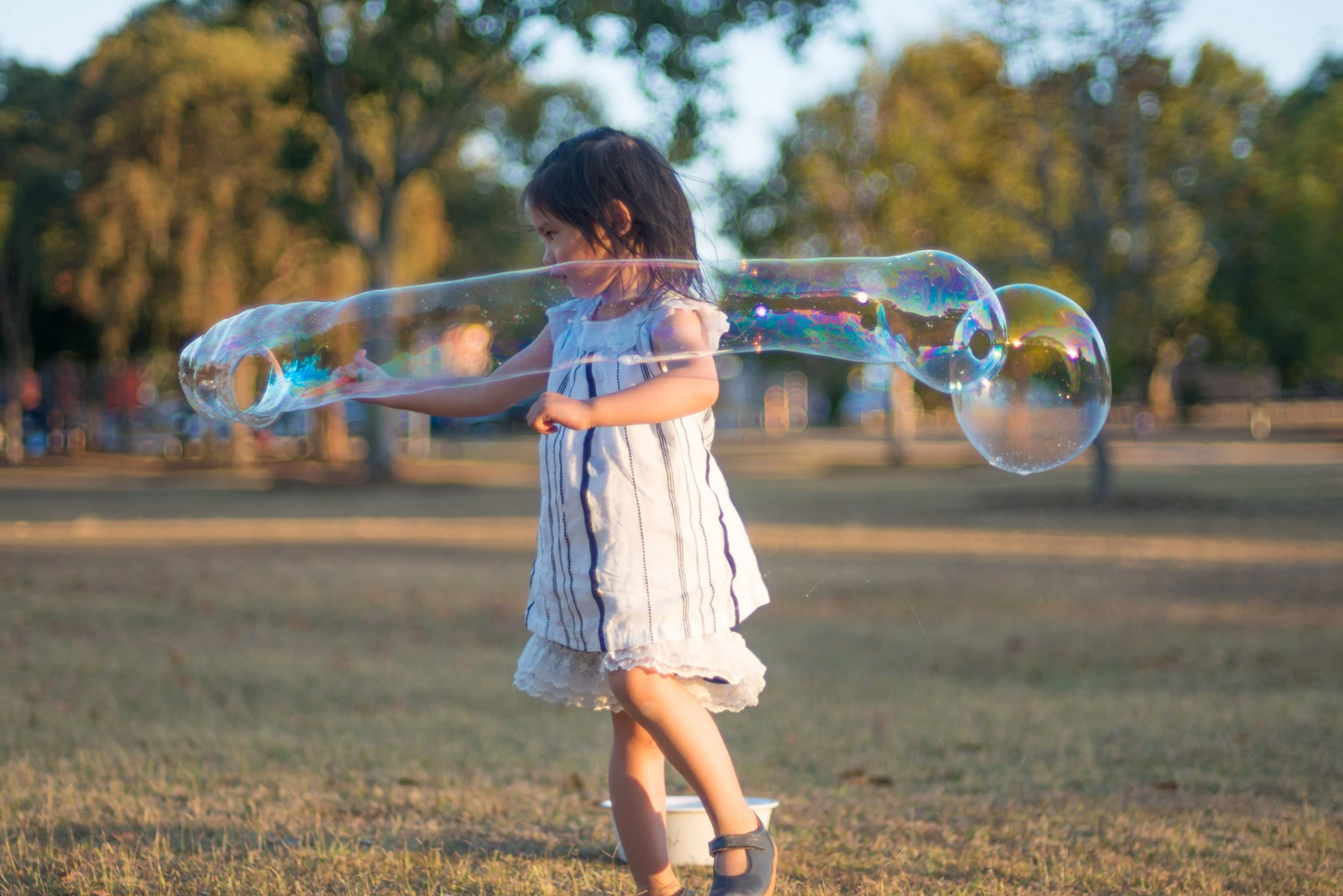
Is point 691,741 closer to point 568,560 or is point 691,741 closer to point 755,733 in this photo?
point 568,560

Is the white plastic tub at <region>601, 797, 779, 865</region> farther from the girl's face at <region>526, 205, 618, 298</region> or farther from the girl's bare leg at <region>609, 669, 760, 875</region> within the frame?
the girl's face at <region>526, 205, 618, 298</region>

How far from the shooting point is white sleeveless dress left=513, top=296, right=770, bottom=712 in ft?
8.28

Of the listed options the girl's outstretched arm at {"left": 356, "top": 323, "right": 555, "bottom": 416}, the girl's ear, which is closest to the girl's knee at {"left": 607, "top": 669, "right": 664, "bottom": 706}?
the girl's outstretched arm at {"left": 356, "top": 323, "right": 555, "bottom": 416}

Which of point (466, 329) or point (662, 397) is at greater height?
point (466, 329)

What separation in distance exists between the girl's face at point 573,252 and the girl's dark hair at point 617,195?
0.02 m

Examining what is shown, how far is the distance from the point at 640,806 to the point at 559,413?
0.90 meters

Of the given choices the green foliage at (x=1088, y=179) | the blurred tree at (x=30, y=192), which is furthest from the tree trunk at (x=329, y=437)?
the green foliage at (x=1088, y=179)

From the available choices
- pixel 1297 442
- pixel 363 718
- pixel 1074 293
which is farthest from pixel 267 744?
pixel 1297 442

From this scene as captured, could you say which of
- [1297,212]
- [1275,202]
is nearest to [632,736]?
[1275,202]

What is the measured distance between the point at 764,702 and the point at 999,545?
7.57m

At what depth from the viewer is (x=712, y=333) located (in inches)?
108

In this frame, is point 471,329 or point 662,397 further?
point 471,329

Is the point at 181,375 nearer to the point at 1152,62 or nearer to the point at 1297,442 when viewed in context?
the point at 1152,62

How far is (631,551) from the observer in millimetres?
2525
